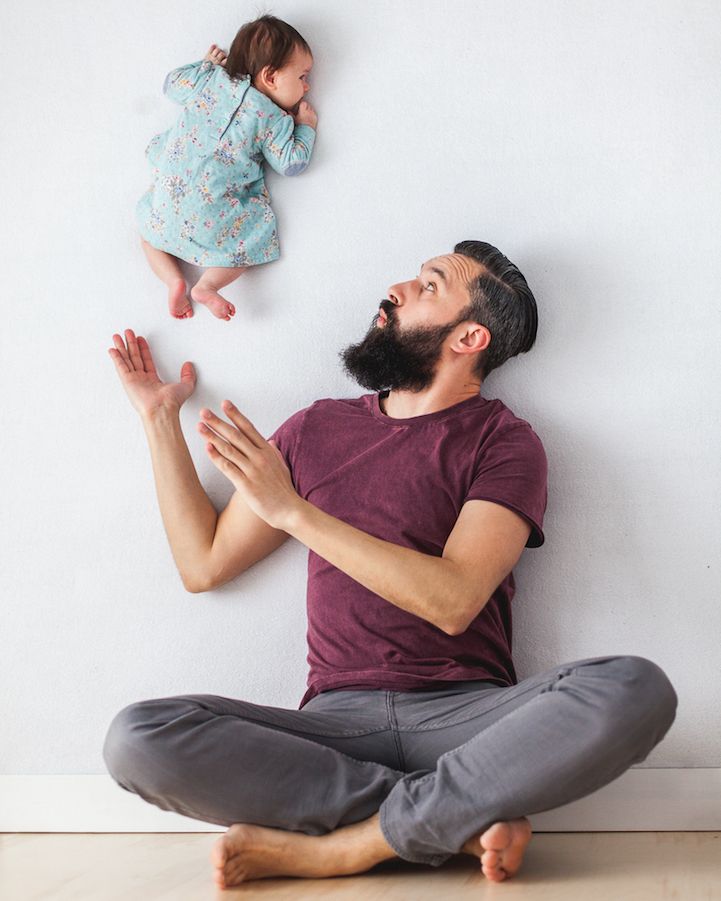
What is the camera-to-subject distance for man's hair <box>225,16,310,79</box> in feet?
7.01

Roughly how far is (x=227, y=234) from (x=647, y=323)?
888mm

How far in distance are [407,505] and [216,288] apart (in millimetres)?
641

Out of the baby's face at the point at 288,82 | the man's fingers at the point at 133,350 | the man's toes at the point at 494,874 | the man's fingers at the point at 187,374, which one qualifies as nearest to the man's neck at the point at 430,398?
the man's fingers at the point at 187,374

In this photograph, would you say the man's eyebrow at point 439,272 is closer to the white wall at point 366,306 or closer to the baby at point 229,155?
the white wall at point 366,306

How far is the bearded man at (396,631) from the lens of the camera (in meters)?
1.57

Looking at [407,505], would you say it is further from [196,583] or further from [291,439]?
[196,583]

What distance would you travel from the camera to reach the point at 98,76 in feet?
7.62

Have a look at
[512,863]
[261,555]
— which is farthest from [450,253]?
[512,863]

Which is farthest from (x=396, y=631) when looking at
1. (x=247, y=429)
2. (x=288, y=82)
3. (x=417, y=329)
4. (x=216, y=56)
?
(x=216, y=56)

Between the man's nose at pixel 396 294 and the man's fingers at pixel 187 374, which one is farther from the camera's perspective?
the man's fingers at pixel 187 374

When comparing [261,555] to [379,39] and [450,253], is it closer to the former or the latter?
[450,253]

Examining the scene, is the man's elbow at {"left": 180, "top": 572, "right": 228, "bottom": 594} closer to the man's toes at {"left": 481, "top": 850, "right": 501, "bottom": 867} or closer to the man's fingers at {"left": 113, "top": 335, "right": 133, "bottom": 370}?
the man's fingers at {"left": 113, "top": 335, "right": 133, "bottom": 370}

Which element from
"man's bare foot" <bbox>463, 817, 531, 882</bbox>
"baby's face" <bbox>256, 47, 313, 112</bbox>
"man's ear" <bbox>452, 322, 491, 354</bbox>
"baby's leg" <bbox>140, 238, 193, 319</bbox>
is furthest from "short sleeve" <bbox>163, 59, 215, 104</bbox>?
"man's bare foot" <bbox>463, 817, 531, 882</bbox>

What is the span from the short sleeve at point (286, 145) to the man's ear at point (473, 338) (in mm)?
505
